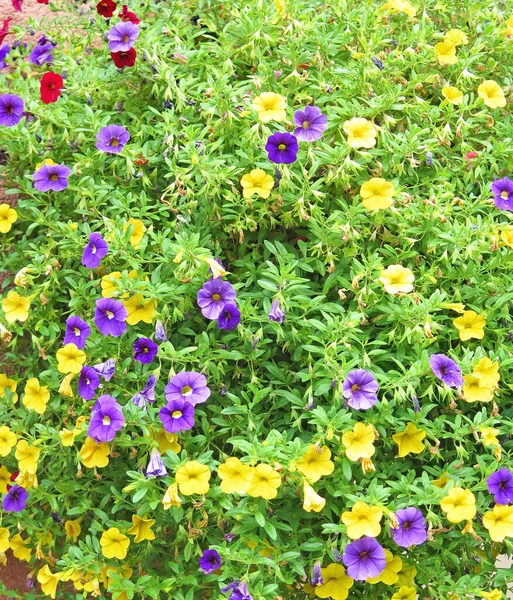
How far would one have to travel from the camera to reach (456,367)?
6.48 ft

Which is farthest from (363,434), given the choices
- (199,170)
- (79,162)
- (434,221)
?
(79,162)

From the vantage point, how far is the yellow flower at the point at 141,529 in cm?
208

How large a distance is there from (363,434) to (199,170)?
0.89 metres

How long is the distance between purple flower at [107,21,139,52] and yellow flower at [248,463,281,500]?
1.39m

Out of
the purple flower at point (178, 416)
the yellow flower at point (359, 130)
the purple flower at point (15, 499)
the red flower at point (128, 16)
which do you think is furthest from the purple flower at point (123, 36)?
the purple flower at point (15, 499)

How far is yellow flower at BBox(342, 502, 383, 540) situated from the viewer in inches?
72.9

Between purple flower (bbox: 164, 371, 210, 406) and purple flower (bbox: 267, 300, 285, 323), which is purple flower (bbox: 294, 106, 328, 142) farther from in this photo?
purple flower (bbox: 164, 371, 210, 406)

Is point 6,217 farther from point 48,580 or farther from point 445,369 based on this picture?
point 445,369

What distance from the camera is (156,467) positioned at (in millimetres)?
1972

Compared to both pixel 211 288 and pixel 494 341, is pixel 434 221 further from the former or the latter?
pixel 211 288

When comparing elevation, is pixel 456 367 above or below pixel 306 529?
above

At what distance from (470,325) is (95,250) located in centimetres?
107

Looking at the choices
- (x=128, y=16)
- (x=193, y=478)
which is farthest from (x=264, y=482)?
(x=128, y=16)

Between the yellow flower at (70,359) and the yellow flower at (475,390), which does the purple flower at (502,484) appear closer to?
the yellow flower at (475,390)
